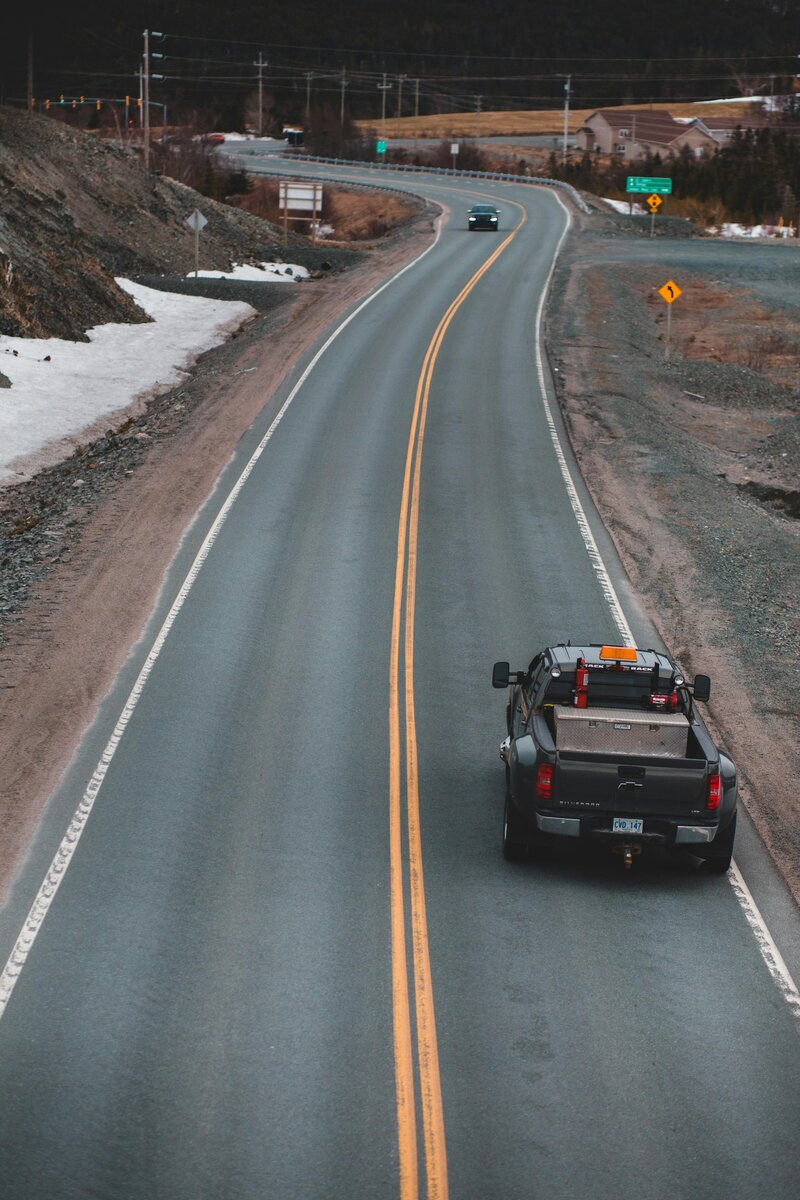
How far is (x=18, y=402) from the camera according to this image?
35.7 m

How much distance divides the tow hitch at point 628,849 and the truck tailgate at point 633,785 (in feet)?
1.06

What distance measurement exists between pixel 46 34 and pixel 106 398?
4549cm

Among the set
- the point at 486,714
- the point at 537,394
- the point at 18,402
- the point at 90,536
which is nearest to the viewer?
the point at 486,714

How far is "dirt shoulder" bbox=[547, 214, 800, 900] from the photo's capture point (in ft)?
60.6

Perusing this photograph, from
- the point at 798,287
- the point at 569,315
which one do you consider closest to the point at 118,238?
the point at 569,315

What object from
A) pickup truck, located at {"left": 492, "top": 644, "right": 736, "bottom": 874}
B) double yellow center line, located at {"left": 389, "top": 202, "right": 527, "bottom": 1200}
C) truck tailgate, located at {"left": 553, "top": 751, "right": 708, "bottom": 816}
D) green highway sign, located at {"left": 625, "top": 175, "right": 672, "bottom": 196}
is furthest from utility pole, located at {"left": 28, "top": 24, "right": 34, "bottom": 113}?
truck tailgate, located at {"left": 553, "top": 751, "right": 708, "bottom": 816}

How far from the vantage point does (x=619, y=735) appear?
13688mm

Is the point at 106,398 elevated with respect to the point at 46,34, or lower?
lower

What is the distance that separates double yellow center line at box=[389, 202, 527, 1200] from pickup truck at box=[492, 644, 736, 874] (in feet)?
3.80

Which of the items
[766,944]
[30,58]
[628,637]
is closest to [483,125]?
[30,58]

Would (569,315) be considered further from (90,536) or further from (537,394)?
(90,536)

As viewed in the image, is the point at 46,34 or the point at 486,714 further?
the point at 46,34

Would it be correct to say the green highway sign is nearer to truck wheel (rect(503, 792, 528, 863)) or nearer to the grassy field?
the grassy field

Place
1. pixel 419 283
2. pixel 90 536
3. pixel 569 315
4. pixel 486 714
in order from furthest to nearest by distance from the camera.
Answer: pixel 419 283 < pixel 569 315 < pixel 90 536 < pixel 486 714
